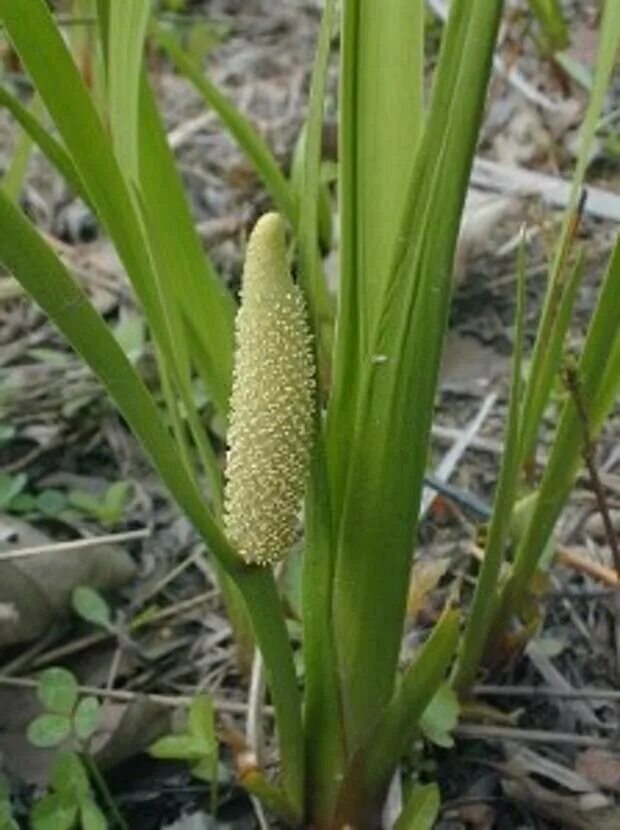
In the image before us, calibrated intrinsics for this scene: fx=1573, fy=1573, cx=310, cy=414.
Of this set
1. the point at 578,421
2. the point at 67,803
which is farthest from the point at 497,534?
the point at 67,803

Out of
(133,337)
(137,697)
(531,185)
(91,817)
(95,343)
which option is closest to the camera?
(95,343)

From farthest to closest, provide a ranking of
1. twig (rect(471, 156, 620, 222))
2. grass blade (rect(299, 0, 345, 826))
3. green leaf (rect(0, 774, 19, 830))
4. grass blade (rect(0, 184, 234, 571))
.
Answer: twig (rect(471, 156, 620, 222)) < green leaf (rect(0, 774, 19, 830)) < grass blade (rect(299, 0, 345, 826)) < grass blade (rect(0, 184, 234, 571))

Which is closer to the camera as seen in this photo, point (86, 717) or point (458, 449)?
point (86, 717)

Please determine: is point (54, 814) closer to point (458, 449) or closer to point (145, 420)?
point (145, 420)

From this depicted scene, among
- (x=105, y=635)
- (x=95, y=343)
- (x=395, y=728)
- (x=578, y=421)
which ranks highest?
(x=95, y=343)

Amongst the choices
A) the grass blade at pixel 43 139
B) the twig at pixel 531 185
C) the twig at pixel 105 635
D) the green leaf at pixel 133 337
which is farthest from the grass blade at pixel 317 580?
the twig at pixel 531 185

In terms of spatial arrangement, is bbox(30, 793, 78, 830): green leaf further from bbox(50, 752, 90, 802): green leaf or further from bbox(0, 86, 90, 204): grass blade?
bbox(0, 86, 90, 204): grass blade

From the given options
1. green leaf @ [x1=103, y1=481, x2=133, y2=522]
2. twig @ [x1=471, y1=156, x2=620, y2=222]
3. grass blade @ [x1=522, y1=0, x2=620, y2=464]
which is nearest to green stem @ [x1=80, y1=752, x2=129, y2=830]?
green leaf @ [x1=103, y1=481, x2=133, y2=522]

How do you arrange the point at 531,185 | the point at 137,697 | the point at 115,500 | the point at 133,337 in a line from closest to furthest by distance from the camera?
the point at 137,697
the point at 115,500
the point at 133,337
the point at 531,185
